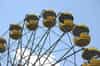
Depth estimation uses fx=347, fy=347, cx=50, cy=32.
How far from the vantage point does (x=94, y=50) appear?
24781 mm

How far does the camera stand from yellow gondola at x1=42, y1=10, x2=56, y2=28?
83.9 feet

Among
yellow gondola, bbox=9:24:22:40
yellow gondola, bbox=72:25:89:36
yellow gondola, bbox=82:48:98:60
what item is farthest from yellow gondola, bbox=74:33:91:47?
yellow gondola, bbox=9:24:22:40

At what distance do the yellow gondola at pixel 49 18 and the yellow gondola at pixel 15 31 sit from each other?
2.13m

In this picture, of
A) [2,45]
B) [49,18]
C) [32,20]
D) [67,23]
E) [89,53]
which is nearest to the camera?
[89,53]

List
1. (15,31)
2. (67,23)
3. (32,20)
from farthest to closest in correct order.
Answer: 1. (15,31)
2. (32,20)
3. (67,23)

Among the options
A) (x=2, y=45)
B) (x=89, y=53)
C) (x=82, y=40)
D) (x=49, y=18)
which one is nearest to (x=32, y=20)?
(x=49, y=18)

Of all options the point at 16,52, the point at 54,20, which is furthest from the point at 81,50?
the point at 16,52

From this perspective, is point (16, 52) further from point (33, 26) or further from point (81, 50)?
point (81, 50)

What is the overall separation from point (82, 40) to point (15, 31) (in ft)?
17.3

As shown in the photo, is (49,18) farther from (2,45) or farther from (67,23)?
(2,45)

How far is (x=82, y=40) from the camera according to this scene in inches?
980

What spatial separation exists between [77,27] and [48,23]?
2.26 m

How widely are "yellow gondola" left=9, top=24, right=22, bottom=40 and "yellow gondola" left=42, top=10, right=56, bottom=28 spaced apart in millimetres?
2128

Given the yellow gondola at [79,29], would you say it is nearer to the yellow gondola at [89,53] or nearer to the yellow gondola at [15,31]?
the yellow gondola at [89,53]
